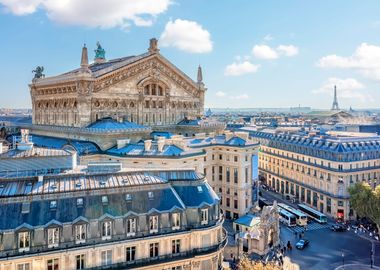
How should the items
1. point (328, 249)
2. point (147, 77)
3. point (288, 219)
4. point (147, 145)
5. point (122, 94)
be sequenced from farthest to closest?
point (147, 77)
point (122, 94)
point (288, 219)
point (147, 145)
point (328, 249)

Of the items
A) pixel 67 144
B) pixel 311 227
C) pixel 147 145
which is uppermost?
pixel 67 144

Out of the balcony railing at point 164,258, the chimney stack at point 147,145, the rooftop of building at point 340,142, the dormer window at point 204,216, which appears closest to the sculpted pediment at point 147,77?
the chimney stack at point 147,145

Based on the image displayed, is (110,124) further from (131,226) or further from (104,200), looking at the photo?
(131,226)

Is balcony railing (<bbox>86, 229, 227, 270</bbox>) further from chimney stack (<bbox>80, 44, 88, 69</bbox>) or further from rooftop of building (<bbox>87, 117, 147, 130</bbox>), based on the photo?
chimney stack (<bbox>80, 44, 88, 69</bbox>)

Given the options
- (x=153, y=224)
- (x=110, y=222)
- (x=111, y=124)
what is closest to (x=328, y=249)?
(x=153, y=224)

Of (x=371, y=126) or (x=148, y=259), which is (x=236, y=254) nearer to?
(x=148, y=259)

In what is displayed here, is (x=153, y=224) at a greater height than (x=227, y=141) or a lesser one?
lesser

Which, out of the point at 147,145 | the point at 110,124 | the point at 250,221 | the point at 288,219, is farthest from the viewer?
the point at 288,219
